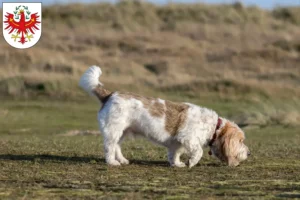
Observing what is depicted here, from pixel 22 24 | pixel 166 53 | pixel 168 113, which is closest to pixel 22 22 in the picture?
pixel 22 24

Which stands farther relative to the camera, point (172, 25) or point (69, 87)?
point (172, 25)

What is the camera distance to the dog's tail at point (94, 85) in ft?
45.8

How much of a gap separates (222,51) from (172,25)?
8.72m

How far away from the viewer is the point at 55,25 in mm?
55469

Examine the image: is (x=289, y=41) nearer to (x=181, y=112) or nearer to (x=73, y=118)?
(x=73, y=118)

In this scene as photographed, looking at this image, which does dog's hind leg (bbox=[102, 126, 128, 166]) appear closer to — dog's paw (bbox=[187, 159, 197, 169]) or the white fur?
the white fur

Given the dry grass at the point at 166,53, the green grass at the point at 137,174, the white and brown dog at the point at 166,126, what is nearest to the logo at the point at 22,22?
→ the dry grass at the point at 166,53

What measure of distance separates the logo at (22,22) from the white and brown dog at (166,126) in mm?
12585

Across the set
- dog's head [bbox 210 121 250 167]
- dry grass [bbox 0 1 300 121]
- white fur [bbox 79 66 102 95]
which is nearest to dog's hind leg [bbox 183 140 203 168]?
dog's head [bbox 210 121 250 167]

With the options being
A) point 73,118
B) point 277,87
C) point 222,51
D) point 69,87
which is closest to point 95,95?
point 73,118

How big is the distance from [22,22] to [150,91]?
1006 cm

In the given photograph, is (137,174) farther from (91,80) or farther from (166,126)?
(91,80)

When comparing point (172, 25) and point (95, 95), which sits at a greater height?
point (172, 25)

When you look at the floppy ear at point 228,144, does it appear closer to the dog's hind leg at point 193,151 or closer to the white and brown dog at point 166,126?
the white and brown dog at point 166,126
